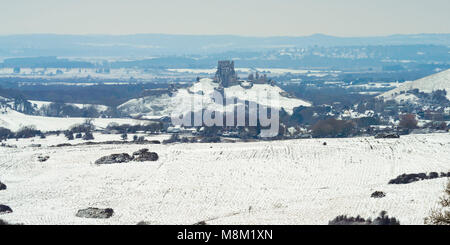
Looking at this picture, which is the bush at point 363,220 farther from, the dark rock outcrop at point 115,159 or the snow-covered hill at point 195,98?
the snow-covered hill at point 195,98

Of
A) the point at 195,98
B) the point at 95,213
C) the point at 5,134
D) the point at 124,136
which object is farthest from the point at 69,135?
the point at 95,213

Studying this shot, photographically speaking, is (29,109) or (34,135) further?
(29,109)

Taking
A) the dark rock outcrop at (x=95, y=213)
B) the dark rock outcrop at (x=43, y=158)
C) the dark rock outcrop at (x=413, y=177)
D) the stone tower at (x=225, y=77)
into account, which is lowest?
the stone tower at (x=225, y=77)

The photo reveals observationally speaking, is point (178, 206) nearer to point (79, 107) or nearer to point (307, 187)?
point (307, 187)

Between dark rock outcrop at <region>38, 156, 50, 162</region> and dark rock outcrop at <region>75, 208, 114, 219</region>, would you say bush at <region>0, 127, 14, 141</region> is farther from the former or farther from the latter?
dark rock outcrop at <region>75, 208, 114, 219</region>

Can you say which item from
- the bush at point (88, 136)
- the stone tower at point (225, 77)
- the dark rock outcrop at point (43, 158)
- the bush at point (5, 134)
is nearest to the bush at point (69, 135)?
the bush at point (88, 136)
